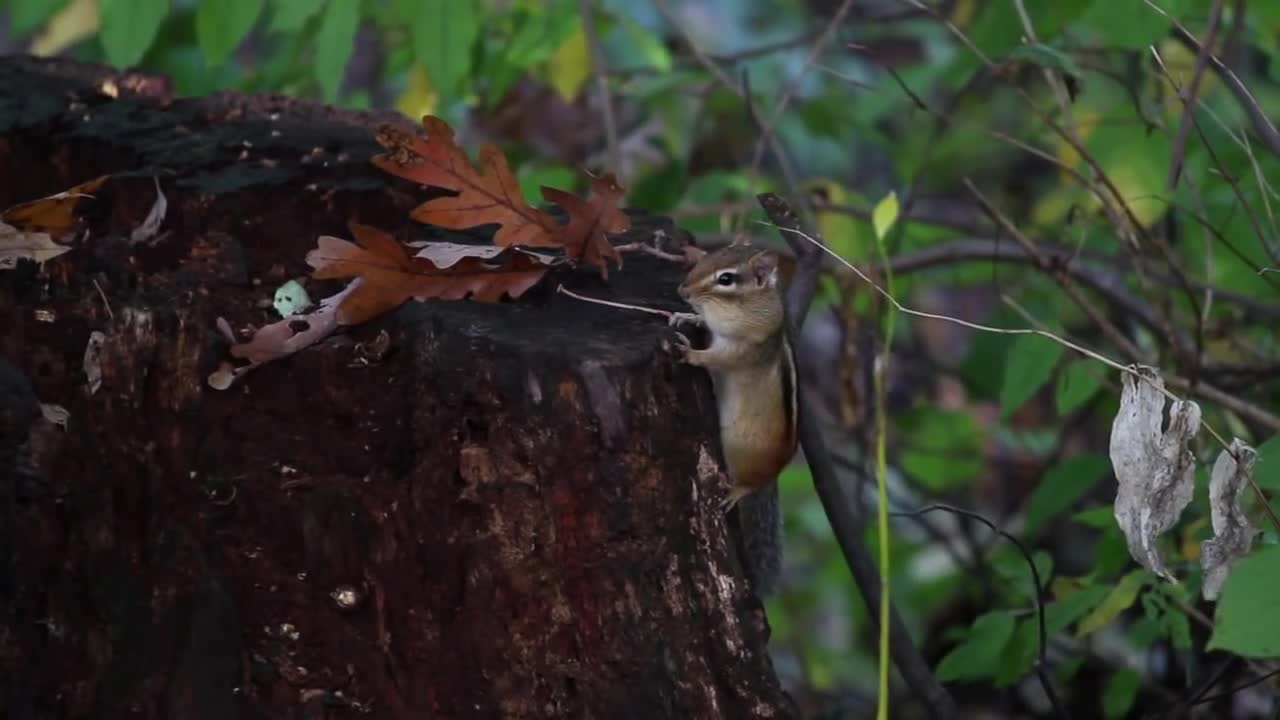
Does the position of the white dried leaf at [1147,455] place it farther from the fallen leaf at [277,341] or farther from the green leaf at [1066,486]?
the green leaf at [1066,486]

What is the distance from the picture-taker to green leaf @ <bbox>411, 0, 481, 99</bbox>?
2.78 meters

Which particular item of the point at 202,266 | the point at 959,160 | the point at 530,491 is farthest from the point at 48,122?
the point at 959,160

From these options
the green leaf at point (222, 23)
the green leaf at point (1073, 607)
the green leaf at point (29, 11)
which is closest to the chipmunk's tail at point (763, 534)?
the green leaf at point (1073, 607)

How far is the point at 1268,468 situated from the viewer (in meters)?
1.66

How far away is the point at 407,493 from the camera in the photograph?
1879 millimetres

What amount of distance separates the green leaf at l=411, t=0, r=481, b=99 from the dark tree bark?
0.36 m

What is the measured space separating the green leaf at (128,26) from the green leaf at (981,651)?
5.43 feet

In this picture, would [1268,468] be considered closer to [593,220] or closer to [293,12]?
[593,220]

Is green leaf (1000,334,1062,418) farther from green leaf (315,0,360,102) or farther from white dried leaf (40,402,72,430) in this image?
white dried leaf (40,402,72,430)

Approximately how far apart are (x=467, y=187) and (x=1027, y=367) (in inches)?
43.6

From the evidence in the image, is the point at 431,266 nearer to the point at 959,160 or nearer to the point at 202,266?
the point at 202,266

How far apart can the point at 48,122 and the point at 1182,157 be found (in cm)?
183

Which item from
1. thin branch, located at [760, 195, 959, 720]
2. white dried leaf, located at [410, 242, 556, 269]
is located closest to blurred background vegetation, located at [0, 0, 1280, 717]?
thin branch, located at [760, 195, 959, 720]

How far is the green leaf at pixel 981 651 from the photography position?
2.42 m
